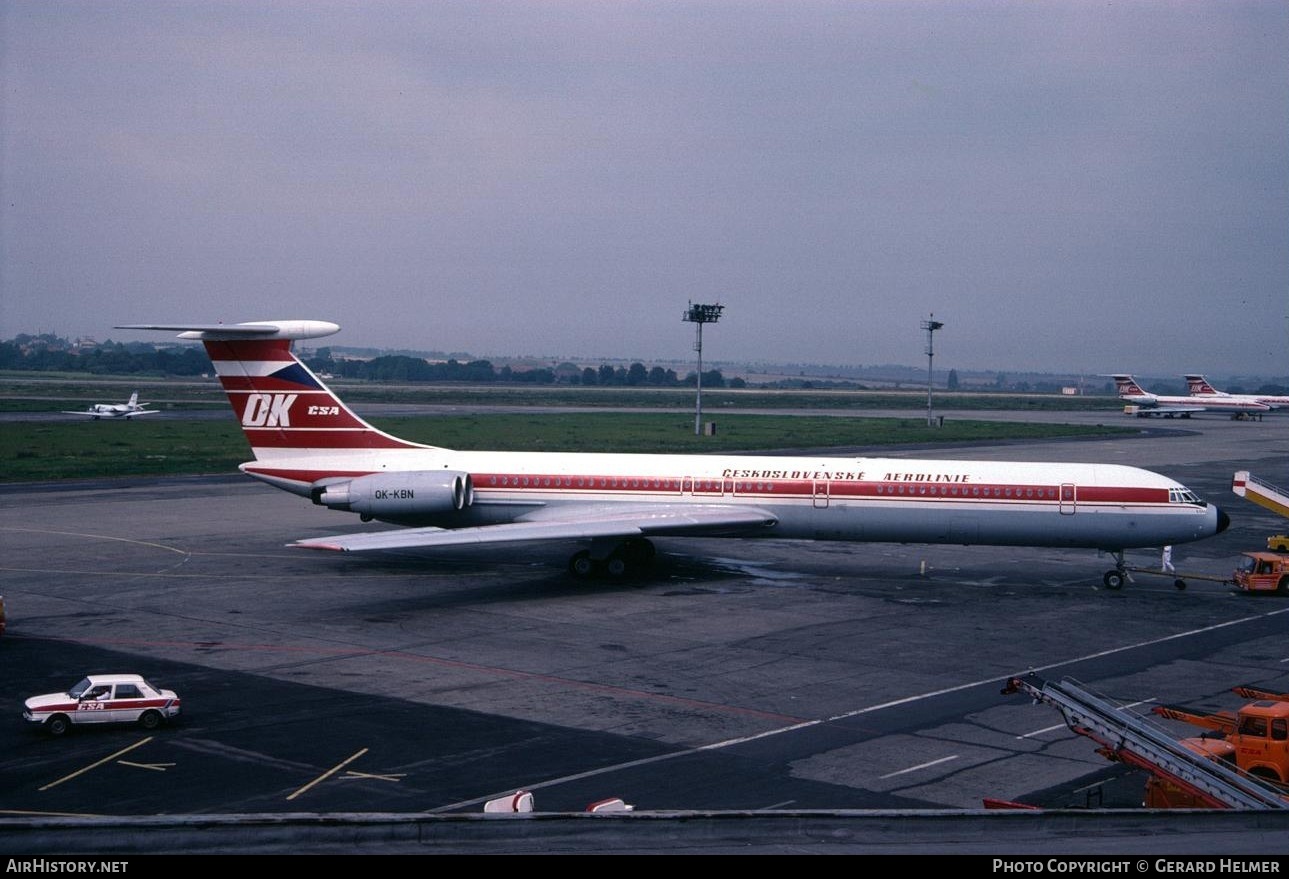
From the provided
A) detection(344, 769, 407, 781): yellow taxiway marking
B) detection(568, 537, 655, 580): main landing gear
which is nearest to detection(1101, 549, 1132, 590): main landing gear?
detection(568, 537, 655, 580): main landing gear

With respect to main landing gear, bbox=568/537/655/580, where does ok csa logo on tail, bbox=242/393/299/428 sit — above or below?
above

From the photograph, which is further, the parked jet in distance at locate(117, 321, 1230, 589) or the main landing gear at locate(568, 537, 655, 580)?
the main landing gear at locate(568, 537, 655, 580)

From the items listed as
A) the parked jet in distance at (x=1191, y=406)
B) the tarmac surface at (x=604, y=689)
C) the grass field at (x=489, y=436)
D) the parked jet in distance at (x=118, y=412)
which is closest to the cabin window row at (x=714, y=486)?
the tarmac surface at (x=604, y=689)

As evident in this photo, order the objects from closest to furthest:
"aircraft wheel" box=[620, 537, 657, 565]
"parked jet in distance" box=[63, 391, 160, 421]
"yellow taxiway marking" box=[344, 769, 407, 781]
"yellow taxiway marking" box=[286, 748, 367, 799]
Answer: "yellow taxiway marking" box=[286, 748, 367, 799]
"yellow taxiway marking" box=[344, 769, 407, 781]
"aircraft wheel" box=[620, 537, 657, 565]
"parked jet in distance" box=[63, 391, 160, 421]

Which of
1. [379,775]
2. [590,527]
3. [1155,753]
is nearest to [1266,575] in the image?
[590,527]

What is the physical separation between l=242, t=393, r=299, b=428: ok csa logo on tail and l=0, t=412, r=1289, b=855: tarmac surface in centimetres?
424

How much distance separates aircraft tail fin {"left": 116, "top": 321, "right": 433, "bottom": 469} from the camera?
36.1 m

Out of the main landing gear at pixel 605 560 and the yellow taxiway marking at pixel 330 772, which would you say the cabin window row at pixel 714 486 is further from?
the yellow taxiway marking at pixel 330 772

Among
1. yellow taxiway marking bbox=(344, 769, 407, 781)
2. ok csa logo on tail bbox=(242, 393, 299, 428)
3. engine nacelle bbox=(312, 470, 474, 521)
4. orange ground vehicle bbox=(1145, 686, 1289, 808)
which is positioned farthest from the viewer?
ok csa logo on tail bbox=(242, 393, 299, 428)

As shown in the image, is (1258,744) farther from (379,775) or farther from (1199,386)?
(1199,386)

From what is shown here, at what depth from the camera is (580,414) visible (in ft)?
386

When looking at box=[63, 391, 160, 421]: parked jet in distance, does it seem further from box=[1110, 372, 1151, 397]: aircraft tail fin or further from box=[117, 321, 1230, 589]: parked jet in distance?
box=[1110, 372, 1151, 397]: aircraft tail fin

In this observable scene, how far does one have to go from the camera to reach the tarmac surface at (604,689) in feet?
26.0

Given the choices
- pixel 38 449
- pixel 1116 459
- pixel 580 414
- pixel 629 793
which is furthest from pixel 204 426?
pixel 629 793
